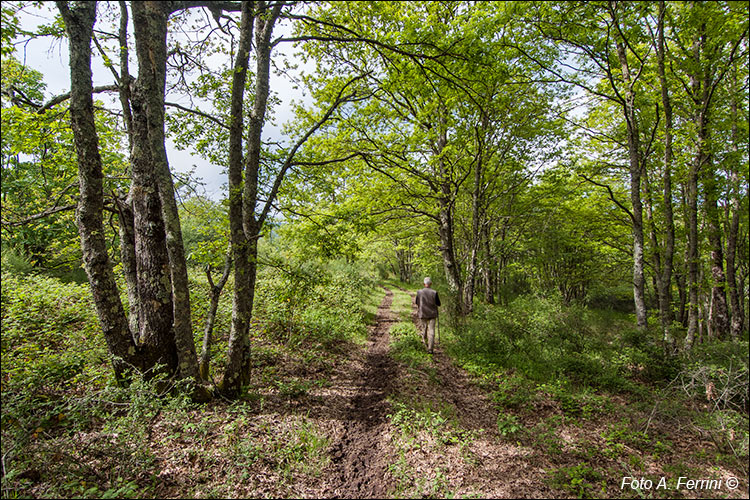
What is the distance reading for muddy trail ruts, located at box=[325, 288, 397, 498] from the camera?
3.49m

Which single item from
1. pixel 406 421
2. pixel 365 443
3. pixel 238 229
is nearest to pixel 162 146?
pixel 238 229

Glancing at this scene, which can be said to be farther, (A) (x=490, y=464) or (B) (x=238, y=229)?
(B) (x=238, y=229)

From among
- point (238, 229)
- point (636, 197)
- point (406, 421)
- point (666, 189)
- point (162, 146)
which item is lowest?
point (406, 421)

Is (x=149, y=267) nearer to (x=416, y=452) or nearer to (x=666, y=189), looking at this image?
(x=416, y=452)

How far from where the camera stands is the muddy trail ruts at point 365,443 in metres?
3.49

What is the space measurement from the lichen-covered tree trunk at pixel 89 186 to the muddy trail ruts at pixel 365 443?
330 cm

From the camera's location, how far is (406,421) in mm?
4609

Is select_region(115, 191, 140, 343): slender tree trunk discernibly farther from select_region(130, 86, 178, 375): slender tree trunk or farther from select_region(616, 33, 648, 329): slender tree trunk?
select_region(616, 33, 648, 329): slender tree trunk

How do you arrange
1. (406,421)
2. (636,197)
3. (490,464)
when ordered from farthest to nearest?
(636,197) → (406,421) → (490,464)

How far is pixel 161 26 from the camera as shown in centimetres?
446

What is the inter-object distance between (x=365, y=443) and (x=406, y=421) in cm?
72

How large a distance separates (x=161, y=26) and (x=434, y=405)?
24.5 feet

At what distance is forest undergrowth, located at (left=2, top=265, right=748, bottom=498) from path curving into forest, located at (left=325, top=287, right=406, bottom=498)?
121 millimetres

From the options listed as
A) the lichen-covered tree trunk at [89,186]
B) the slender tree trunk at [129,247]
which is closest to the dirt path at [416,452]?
the lichen-covered tree trunk at [89,186]
